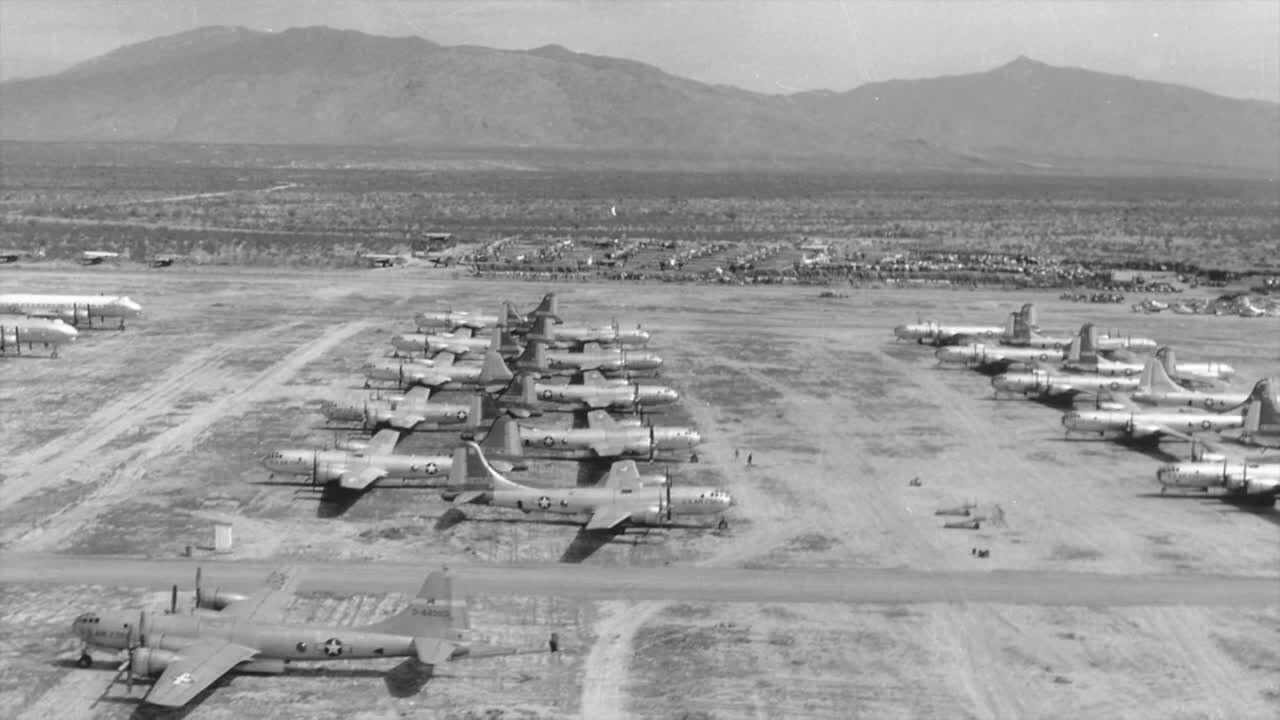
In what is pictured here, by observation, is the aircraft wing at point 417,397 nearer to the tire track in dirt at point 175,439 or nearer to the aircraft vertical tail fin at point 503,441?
the aircraft vertical tail fin at point 503,441

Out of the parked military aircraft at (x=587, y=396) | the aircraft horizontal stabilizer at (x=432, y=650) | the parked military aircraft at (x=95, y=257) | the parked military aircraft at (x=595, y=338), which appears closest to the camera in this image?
the aircraft horizontal stabilizer at (x=432, y=650)

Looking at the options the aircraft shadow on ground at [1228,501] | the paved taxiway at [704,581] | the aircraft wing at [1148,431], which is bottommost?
the paved taxiway at [704,581]

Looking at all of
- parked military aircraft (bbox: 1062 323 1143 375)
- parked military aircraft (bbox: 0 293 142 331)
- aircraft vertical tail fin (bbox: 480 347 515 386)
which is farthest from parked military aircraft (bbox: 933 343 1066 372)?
parked military aircraft (bbox: 0 293 142 331)

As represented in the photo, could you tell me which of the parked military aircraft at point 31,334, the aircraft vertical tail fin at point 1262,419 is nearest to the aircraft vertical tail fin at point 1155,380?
the aircraft vertical tail fin at point 1262,419

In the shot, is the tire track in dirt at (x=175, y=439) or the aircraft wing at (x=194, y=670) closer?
the aircraft wing at (x=194, y=670)

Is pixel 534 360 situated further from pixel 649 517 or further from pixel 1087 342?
pixel 1087 342

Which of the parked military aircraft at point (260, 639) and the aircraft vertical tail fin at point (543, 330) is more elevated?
the aircraft vertical tail fin at point (543, 330)

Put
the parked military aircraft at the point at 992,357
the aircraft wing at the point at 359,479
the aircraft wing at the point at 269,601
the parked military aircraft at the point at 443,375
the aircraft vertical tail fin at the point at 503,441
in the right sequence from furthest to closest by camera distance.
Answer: the parked military aircraft at the point at 992,357 < the parked military aircraft at the point at 443,375 < the aircraft vertical tail fin at the point at 503,441 < the aircraft wing at the point at 359,479 < the aircraft wing at the point at 269,601

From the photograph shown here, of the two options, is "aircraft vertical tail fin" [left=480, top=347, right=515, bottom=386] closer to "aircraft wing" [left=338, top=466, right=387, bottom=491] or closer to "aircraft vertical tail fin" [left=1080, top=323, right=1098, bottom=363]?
"aircraft wing" [left=338, top=466, right=387, bottom=491]

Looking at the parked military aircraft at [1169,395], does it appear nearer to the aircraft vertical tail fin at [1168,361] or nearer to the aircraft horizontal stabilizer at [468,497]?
the aircraft vertical tail fin at [1168,361]
